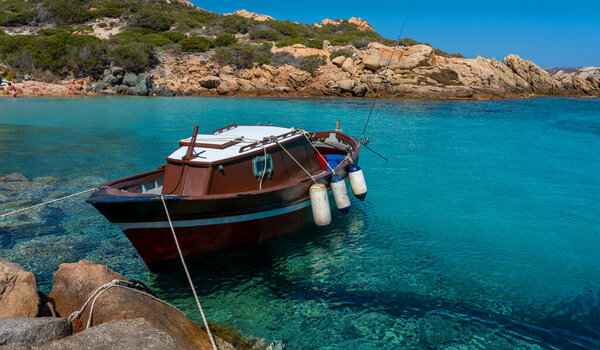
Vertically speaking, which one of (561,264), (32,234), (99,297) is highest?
(99,297)

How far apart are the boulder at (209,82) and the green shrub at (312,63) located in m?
11.7

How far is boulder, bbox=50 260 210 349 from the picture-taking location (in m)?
4.48

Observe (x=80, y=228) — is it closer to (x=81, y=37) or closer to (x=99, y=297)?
(x=99, y=297)

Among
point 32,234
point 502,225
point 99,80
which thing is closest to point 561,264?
point 502,225

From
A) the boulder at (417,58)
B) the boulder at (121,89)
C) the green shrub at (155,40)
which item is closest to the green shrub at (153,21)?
the green shrub at (155,40)

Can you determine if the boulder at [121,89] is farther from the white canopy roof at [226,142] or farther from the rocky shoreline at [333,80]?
the white canopy roof at [226,142]

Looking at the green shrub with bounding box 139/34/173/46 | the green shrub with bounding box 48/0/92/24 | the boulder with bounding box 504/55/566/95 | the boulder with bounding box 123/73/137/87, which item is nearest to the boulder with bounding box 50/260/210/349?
the boulder with bounding box 123/73/137/87

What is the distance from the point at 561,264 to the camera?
29.2ft

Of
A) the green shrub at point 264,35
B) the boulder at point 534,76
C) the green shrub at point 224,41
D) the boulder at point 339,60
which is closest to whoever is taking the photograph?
the boulder at point 339,60

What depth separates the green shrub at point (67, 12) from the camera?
67688 millimetres

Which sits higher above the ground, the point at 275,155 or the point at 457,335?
the point at 275,155

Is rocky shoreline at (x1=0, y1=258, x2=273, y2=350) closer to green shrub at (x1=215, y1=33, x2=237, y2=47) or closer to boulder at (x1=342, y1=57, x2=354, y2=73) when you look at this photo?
boulder at (x1=342, y1=57, x2=354, y2=73)

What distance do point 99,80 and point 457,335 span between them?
52533 mm

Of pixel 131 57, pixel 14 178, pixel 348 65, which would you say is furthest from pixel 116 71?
pixel 14 178
